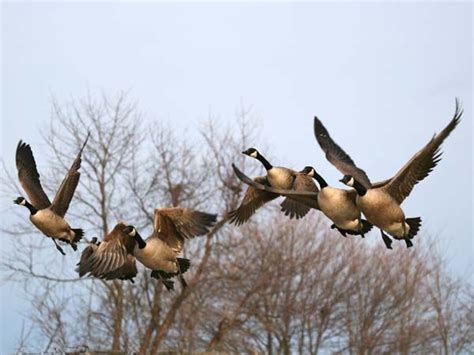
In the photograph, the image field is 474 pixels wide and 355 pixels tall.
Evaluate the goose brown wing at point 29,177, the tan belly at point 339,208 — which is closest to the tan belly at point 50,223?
the goose brown wing at point 29,177

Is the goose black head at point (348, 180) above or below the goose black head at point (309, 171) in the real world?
below

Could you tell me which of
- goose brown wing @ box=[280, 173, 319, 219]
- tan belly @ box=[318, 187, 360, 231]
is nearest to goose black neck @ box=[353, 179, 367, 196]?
tan belly @ box=[318, 187, 360, 231]

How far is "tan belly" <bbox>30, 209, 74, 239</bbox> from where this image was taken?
7.17m

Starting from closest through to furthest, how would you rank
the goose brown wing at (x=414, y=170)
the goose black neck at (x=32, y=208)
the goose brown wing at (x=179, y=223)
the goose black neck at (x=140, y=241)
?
the goose brown wing at (x=414, y=170) < the goose black neck at (x=140, y=241) < the goose brown wing at (x=179, y=223) < the goose black neck at (x=32, y=208)

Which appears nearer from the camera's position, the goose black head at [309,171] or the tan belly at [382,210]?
the tan belly at [382,210]

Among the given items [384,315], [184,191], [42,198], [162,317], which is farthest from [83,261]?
[384,315]

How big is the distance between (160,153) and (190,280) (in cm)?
336

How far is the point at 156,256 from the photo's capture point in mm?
6613

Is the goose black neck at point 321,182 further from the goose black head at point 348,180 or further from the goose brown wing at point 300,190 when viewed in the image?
the goose brown wing at point 300,190

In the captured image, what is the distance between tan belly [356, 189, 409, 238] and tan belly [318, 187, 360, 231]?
145 mm

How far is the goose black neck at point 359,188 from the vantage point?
5625mm

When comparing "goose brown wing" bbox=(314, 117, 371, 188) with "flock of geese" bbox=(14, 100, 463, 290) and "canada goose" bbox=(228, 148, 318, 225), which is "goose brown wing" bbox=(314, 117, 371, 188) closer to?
"flock of geese" bbox=(14, 100, 463, 290)

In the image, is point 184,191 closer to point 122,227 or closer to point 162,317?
point 162,317

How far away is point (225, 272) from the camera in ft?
70.0
